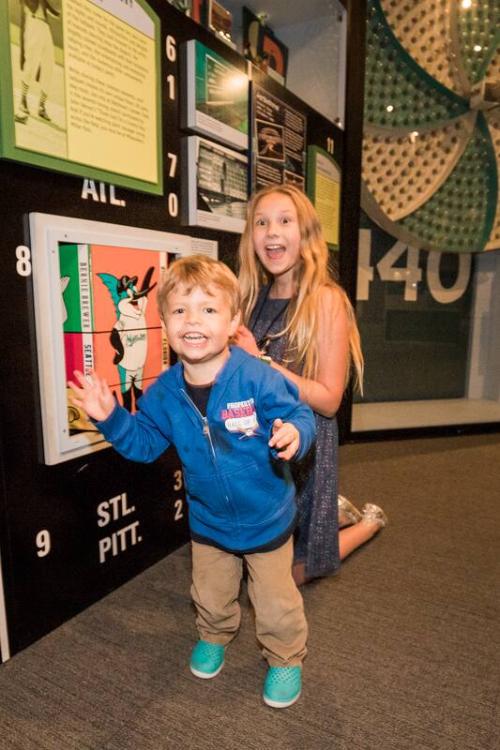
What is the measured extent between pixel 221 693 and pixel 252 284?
1171 mm

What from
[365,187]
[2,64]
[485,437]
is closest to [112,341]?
[2,64]

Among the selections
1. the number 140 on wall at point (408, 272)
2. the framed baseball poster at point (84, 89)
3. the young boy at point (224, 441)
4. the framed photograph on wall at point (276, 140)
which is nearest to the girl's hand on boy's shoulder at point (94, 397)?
the young boy at point (224, 441)

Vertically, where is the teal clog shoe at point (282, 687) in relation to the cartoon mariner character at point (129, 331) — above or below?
below

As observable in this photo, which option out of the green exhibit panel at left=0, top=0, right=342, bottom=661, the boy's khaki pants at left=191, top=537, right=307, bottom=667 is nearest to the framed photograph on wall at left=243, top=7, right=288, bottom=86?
the green exhibit panel at left=0, top=0, right=342, bottom=661

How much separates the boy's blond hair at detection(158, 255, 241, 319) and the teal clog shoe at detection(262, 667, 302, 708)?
2.78 feet

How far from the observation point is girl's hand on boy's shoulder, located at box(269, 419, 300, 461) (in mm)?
1020

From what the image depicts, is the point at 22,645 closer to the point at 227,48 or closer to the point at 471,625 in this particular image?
the point at 471,625

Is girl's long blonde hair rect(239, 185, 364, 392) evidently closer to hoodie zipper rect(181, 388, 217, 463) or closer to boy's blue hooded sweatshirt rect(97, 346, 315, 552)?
boy's blue hooded sweatshirt rect(97, 346, 315, 552)

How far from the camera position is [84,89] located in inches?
55.0

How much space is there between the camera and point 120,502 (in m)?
1.72

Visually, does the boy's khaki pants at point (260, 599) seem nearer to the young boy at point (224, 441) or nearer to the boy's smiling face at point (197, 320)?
the young boy at point (224, 441)

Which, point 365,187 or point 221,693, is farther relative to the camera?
point 365,187

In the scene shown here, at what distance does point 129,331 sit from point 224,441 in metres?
0.64

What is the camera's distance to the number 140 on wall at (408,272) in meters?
3.58
